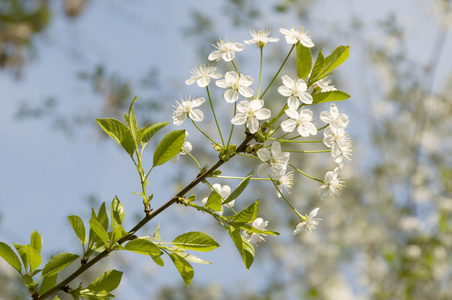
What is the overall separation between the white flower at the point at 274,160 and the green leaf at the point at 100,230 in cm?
32

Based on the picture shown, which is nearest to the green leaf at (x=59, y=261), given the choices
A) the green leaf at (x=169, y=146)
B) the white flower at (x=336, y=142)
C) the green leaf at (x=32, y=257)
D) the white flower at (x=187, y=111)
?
the green leaf at (x=32, y=257)

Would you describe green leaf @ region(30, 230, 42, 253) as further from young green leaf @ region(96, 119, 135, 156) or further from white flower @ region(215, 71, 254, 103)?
white flower @ region(215, 71, 254, 103)

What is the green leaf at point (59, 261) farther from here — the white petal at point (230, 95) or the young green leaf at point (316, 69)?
the young green leaf at point (316, 69)

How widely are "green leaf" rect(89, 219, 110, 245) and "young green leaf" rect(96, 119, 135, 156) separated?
7.0 inches

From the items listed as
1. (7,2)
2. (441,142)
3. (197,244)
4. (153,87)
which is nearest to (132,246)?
(197,244)

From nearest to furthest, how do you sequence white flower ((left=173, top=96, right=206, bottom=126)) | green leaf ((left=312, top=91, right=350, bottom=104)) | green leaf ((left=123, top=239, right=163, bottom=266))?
green leaf ((left=123, top=239, right=163, bottom=266)) → green leaf ((left=312, top=91, right=350, bottom=104)) → white flower ((left=173, top=96, right=206, bottom=126))

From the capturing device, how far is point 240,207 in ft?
20.9

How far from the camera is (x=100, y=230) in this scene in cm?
85

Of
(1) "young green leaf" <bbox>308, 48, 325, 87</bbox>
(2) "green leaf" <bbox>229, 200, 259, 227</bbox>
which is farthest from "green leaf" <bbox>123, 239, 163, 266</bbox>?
(1) "young green leaf" <bbox>308, 48, 325, 87</bbox>

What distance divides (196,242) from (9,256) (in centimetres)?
39

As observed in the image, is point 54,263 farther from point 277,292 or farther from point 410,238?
point 277,292

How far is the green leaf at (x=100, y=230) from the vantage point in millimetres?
836

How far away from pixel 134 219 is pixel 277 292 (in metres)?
3.06

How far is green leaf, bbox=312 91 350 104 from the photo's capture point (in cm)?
93
